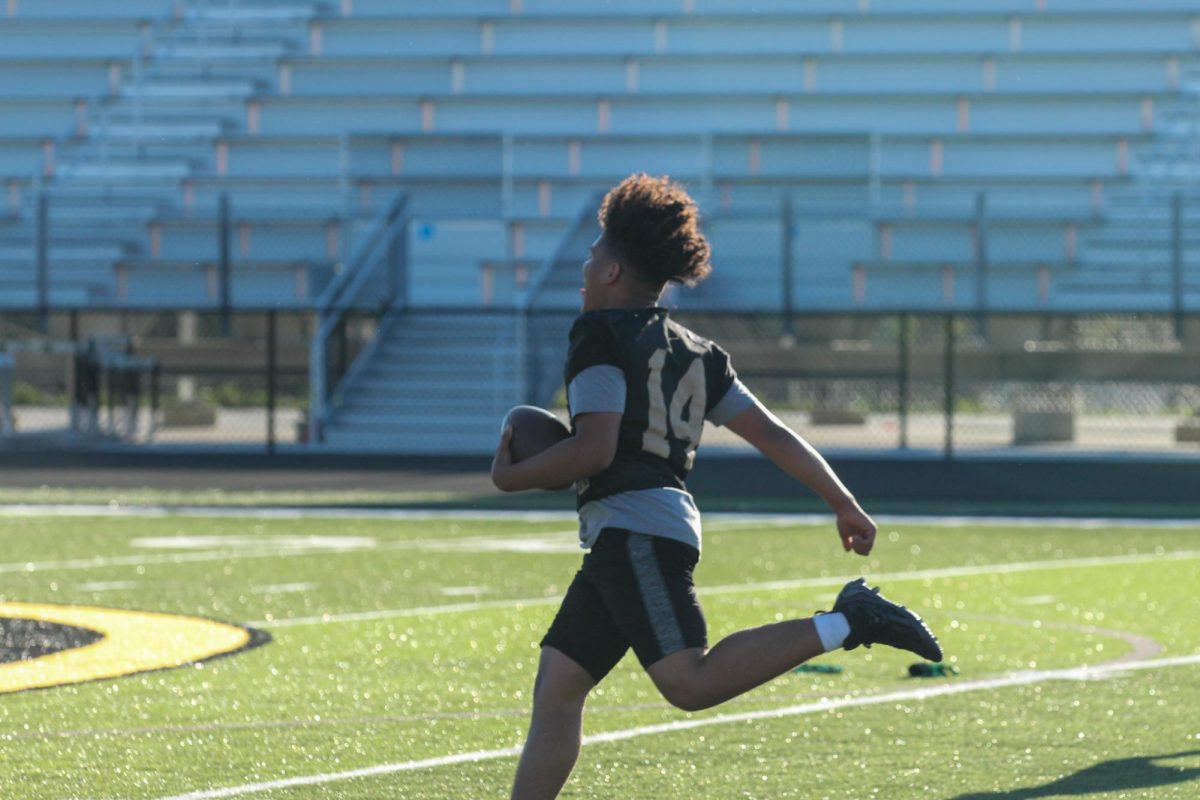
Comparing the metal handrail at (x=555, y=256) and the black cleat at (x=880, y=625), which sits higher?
the metal handrail at (x=555, y=256)

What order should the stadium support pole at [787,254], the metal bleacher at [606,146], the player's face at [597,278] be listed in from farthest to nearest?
the metal bleacher at [606,146] < the stadium support pole at [787,254] < the player's face at [597,278]

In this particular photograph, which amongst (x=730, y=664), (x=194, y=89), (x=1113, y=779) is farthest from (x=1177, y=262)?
(x=730, y=664)

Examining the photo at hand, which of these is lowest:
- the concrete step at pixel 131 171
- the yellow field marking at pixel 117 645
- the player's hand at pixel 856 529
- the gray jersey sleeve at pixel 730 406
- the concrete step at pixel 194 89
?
the yellow field marking at pixel 117 645

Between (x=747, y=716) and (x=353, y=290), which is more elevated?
(x=353, y=290)

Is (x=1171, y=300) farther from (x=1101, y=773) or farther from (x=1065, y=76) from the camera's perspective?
(x=1101, y=773)

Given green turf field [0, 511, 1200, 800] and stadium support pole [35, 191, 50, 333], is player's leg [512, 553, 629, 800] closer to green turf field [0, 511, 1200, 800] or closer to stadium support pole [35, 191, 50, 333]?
green turf field [0, 511, 1200, 800]

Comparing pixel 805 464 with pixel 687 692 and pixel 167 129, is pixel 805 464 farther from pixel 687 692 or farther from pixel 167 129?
pixel 167 129

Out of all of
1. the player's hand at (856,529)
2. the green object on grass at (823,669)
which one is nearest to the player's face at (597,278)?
the player's hand at (856,529)

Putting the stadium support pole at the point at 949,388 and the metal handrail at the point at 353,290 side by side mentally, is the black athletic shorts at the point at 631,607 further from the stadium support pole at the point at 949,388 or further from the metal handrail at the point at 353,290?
the metal handrail at the point at 353,290

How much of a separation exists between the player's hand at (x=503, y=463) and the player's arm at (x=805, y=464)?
0.57 meters

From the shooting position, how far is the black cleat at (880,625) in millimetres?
5023

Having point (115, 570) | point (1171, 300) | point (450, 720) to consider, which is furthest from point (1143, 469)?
point (450, 720)

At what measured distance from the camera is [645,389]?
4.96 meters

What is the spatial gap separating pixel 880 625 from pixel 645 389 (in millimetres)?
791
